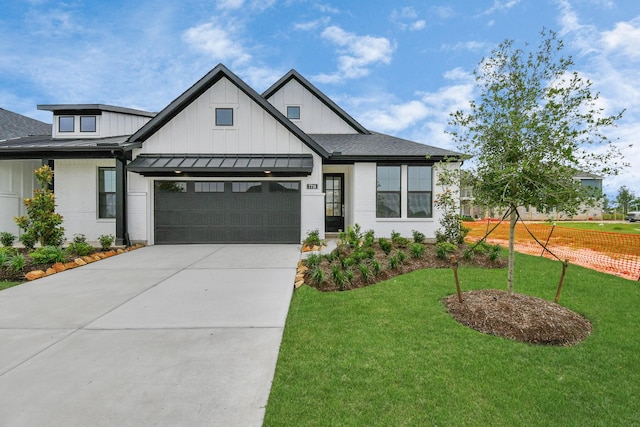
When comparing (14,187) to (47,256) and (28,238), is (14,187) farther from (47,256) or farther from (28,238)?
(47,256)

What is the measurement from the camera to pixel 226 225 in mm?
10781

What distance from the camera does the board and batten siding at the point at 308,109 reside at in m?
14.5

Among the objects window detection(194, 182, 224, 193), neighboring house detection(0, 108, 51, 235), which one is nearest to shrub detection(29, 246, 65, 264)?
window detection(194, 182, 224, 193)

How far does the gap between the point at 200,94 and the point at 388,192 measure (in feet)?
26.0

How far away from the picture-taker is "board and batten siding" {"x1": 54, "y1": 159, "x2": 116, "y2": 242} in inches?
425

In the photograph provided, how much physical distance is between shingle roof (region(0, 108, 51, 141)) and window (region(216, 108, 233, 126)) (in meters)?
12.0

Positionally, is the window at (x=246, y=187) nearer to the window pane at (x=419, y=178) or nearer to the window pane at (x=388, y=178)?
the window pane at (x=388, y=178)

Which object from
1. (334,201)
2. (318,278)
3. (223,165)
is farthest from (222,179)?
(318,278)

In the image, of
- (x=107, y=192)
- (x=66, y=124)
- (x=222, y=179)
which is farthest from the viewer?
(x=66, y=124)

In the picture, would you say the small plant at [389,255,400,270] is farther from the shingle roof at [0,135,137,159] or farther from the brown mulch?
the shingle roof at [0,135,137,159]

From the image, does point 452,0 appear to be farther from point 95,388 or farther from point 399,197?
point 95,388

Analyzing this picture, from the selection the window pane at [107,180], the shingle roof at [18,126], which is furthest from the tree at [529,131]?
the shingle roof at [18,126]

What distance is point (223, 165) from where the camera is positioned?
9.96 m

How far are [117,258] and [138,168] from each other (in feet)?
10.2
